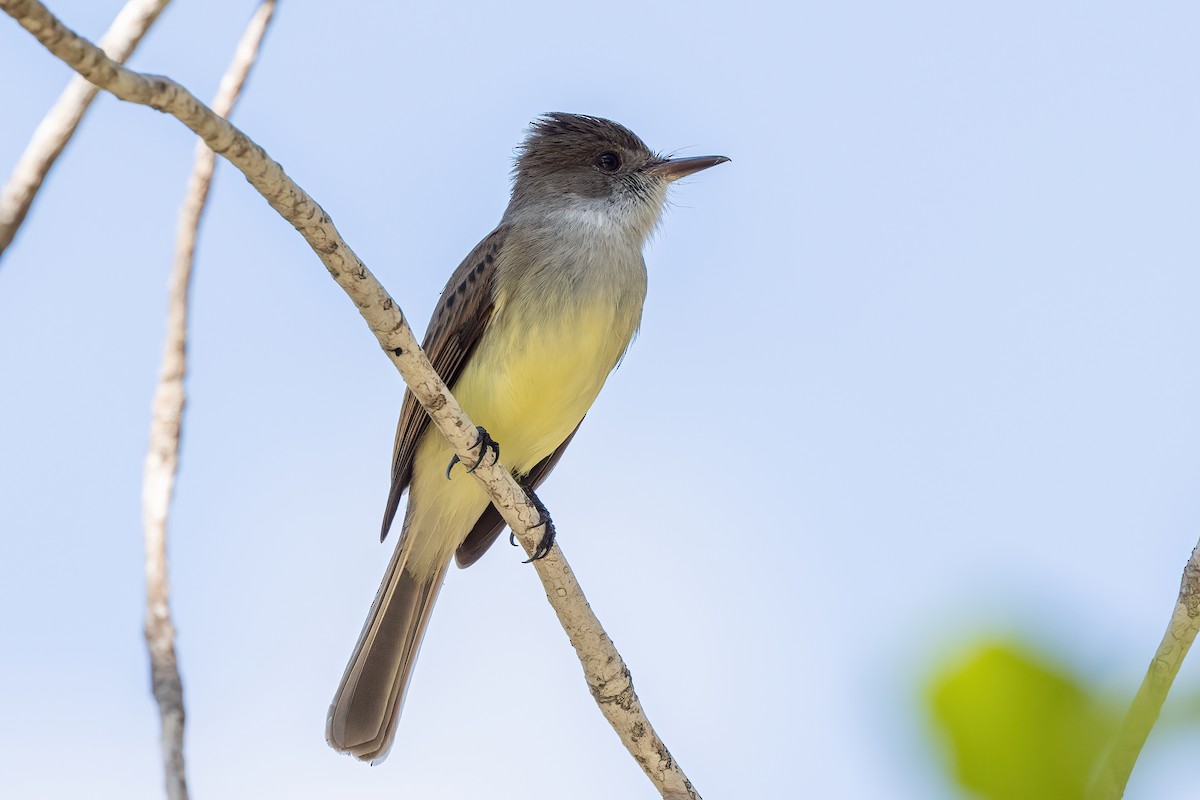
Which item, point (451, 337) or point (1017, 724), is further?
point (451, 337)

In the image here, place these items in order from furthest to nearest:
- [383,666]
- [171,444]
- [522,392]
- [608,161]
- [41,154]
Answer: [608,161] < [383,666] < [522,392] < [171,444] < [41,154]

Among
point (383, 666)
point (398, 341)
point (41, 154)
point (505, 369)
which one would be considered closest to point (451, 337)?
point (505, 369)

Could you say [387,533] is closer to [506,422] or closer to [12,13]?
[506,422]

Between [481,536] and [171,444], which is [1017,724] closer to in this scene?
[171,444]

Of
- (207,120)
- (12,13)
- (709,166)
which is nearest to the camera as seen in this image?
(12,13)

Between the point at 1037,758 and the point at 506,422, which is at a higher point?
the point at 506,422

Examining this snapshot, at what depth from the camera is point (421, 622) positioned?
5215 millimetres

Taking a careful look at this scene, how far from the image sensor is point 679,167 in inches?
224

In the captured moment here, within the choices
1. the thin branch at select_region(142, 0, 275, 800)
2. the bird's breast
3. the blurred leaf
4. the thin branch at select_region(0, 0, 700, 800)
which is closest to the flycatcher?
the bird's breast

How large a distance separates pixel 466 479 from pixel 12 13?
3204mm

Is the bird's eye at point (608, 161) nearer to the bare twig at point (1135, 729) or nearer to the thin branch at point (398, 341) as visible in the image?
the thin branch at point (398, 341)

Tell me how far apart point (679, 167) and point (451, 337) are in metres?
1.48

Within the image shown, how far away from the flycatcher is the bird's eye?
0.09m

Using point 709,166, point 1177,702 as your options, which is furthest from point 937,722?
point 709,166
